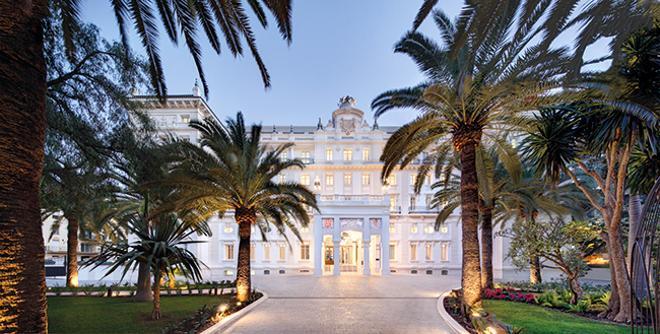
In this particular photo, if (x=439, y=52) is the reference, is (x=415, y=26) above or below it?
below

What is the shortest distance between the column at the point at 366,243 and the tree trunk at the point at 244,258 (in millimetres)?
17309

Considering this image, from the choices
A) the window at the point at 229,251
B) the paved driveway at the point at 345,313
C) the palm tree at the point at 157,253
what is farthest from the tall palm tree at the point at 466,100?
the window at the point at 229,251

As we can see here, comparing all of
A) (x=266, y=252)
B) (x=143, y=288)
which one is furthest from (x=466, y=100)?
(x=266, y=252)

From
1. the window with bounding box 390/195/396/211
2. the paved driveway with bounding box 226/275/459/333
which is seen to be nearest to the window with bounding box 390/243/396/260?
the window with bounding box 390/195/396/211

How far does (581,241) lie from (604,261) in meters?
26.3

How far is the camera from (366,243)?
105ft

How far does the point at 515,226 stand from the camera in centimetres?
1708

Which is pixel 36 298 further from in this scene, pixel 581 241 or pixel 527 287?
pixel 527 287

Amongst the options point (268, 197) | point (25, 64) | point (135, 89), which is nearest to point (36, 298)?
point (25, 64)

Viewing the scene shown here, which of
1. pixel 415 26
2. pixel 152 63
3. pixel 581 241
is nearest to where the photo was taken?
pixel 415 26

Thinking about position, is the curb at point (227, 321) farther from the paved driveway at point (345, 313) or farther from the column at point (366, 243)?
the column at point (366, 243)

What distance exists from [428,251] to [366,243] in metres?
8.82

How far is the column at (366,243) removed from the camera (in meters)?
31.5

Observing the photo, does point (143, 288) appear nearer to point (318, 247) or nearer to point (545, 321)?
point (545, 321)
